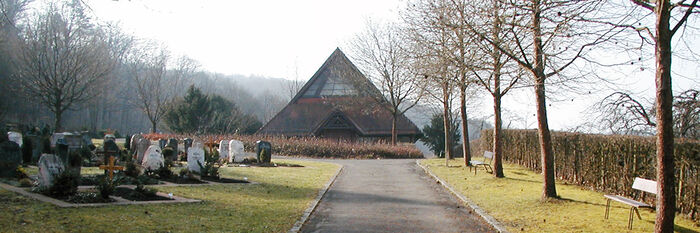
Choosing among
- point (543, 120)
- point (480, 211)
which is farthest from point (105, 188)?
point (543, 120)

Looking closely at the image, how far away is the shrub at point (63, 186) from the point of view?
10898 mm

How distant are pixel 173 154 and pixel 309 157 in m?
12.6

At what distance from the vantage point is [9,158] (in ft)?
47.1

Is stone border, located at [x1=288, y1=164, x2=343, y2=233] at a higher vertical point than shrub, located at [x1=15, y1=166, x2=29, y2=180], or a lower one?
lower

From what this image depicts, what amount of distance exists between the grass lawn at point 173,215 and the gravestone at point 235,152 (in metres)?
12.3

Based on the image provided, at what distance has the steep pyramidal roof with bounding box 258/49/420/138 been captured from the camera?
4356cm

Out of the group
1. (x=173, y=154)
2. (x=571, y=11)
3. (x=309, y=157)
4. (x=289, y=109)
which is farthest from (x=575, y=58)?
(x=289, y=109)

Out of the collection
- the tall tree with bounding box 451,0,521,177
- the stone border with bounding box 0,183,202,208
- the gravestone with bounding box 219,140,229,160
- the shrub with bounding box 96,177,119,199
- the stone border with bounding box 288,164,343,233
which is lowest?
the stone border with bounding box 288,164,343,233

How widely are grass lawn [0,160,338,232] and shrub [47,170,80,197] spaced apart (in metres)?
0.55

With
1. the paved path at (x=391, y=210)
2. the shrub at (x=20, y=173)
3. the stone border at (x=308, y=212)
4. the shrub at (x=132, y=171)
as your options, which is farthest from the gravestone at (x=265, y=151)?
the shrub at (x=20, y=173)

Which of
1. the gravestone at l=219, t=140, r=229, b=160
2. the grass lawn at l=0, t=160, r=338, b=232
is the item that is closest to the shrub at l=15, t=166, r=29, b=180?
the grass lawn at l=0, t=160, r=338, b=232

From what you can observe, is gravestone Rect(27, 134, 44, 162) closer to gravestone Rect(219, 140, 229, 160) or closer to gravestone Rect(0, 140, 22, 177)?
gravestone Rect(0, 140, 22, 177)

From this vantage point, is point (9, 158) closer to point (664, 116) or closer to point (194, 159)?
point (194, 159)

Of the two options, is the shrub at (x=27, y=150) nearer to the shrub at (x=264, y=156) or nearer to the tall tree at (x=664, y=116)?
the shrub at (x=264, y=156)
